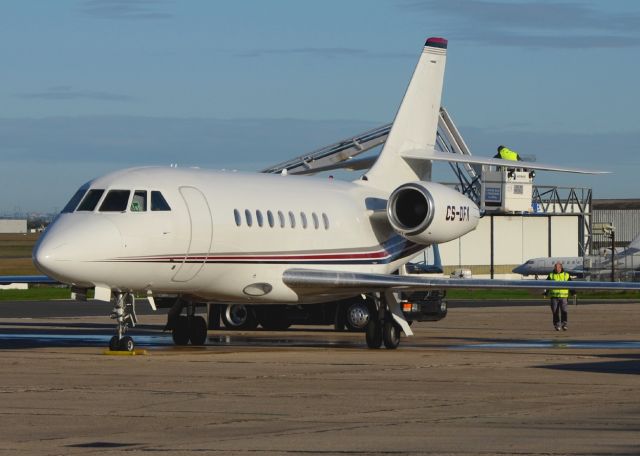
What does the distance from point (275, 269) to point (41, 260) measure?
18.0ft

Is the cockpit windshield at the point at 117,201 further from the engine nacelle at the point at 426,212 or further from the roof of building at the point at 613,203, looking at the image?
the roof of building at the point at 613,203

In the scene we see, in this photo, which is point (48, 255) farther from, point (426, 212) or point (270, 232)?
point (426, 212)

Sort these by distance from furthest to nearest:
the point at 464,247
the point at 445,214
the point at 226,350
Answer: the point at 464,247, the point at 445,214, the point at 226,350

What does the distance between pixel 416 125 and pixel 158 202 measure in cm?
886

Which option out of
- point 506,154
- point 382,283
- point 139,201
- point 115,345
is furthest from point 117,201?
point 506,154

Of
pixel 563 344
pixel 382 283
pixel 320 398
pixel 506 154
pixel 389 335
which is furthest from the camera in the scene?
pixel 506 154

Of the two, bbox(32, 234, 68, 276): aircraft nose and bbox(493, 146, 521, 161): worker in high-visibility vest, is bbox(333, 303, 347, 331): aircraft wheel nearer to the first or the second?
bbox(32, 234, 68, 276): aircraft nose

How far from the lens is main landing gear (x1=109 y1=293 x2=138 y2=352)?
2245 centimetres

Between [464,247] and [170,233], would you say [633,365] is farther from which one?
[464,247]

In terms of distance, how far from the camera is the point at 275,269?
82.0 ft

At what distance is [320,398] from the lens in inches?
608

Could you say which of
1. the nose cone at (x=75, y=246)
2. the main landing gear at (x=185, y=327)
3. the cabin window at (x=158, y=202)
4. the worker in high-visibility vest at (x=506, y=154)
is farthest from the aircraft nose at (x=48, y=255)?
the worker in high-visibility vest at (x=506, y=154)

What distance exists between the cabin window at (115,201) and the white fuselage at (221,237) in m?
0.11

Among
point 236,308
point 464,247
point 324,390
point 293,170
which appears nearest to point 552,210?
point 464,247
